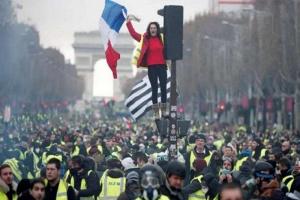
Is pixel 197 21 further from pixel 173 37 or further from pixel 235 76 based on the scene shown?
pixel 173 37

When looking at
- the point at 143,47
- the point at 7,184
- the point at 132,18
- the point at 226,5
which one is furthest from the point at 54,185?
the point at 226,5

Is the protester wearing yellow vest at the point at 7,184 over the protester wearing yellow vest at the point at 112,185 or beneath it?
over

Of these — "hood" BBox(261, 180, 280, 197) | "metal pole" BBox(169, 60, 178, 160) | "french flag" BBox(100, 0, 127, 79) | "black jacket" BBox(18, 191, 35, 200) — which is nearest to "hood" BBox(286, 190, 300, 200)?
"hood" BBox(261, 180, 280, 197)

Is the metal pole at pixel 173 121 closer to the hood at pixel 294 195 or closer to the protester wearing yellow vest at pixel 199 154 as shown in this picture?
the protester wearing yellow vest at pixel 199 154

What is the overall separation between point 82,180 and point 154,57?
2847mm

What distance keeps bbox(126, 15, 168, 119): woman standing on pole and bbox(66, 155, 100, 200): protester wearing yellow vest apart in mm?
2492

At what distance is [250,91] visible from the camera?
88500mm

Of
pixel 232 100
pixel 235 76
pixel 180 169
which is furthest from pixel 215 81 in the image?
pixel 180 169

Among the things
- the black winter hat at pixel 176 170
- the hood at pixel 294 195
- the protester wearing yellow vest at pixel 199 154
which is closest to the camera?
the black winter hat at pixel 176 170

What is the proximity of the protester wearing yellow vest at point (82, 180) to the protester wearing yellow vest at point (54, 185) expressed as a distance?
186 centimetres

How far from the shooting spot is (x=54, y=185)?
14609mm

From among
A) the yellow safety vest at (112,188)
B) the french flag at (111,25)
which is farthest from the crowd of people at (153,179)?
the french flag at (111,25)

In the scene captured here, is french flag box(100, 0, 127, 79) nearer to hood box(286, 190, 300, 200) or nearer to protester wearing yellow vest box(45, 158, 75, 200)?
protester wearing yellow vest box(45, 158, 75, 200)

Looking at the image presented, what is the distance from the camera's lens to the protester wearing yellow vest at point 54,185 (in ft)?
47.6
